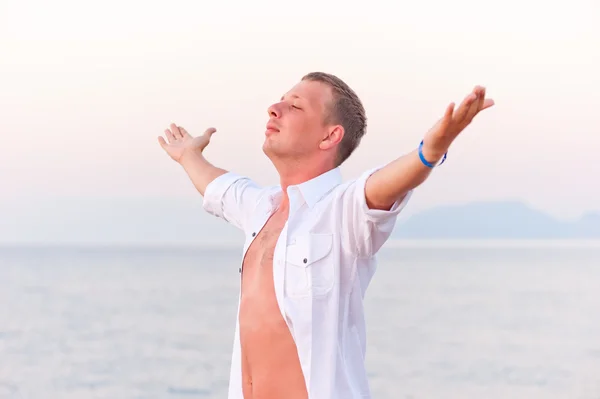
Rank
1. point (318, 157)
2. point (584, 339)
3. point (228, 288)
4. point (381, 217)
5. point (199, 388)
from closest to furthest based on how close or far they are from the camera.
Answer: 1. point (381, 217)
2. point (318, 157)
3. point (199, 388)
4. point (584, 339)
5. point (228, 288)

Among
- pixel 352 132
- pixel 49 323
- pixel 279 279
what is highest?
pixel 352 132

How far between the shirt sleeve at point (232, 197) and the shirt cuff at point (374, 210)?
70cm

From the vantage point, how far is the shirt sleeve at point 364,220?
2.79 m

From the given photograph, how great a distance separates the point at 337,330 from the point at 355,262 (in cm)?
21

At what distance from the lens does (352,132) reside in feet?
10.7

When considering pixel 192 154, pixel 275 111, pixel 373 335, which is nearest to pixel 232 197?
pixel 192 154

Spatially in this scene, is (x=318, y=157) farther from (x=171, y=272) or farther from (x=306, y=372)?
(x=171, y=272)

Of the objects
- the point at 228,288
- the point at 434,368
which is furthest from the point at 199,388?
the point at 228,288

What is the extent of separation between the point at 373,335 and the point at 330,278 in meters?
12.3

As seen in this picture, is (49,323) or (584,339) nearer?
(584,339)

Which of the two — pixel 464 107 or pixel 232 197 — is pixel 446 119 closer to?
pixel 464 107

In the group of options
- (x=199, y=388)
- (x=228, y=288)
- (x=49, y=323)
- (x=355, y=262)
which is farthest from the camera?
(x=228, y=288)

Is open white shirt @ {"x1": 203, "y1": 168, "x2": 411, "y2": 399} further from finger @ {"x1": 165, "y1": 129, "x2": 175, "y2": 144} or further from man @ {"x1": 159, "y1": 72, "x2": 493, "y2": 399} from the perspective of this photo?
finger @ {"x1": 165, "y1": 129, "x2": 175, "y2": 144}

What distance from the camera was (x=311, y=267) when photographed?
9.72 feet
